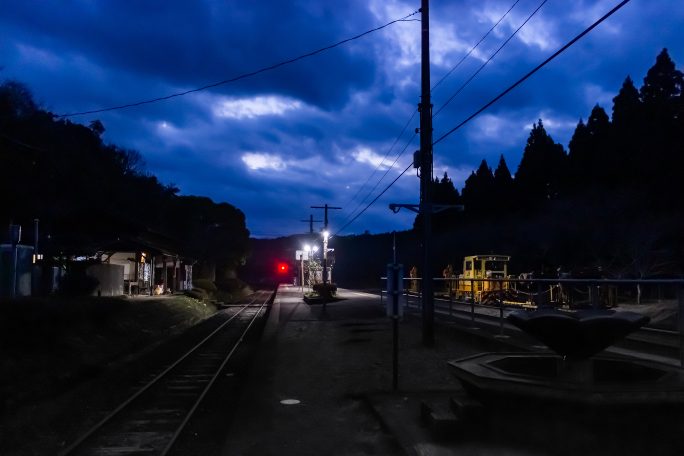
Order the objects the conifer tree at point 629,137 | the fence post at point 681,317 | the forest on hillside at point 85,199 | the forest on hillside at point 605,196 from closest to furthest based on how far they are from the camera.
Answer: the fence post at point 681,317 < the forest on hillside at point 85,199 < the forest on hillside at point 605,196 < the conifer tree at point 629,137

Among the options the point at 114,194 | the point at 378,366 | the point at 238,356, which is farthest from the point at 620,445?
the point at 114,194

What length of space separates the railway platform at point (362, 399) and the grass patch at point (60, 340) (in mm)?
4501

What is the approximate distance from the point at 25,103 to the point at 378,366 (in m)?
46.3

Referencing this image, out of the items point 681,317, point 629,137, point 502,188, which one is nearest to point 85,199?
point 502,188

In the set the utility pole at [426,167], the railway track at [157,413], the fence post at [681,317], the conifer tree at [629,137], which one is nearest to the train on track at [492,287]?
the utility pole at [426,167]

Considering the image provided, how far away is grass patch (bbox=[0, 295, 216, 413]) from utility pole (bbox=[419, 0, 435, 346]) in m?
8.24

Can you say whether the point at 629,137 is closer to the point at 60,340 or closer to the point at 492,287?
the point at 492,287

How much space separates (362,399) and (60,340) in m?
10.9

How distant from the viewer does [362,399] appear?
33.2 ft

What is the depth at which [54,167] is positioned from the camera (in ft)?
133

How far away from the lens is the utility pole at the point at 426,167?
14.6 meters

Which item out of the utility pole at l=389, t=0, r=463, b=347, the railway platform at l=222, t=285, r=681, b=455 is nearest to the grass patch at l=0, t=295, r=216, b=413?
the railway platform at l=222, t=285, r=681, b=455

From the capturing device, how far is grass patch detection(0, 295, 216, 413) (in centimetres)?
1308

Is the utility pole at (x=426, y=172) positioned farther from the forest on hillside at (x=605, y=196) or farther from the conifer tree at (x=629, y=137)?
the conifer tree at (x=629, y=137)
